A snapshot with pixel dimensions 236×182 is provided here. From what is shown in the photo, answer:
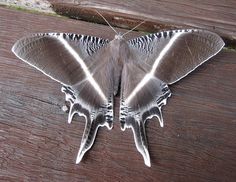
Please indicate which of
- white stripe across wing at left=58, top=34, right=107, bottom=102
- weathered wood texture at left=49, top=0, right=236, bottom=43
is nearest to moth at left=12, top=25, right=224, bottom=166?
white stripe across wing at left=58, top=34, right=107, bottom=102

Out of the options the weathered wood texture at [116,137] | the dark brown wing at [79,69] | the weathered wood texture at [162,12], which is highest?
the weathered wood texture at [162,12]

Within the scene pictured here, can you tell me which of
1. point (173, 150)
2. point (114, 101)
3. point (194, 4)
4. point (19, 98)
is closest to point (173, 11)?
point (194, 4)

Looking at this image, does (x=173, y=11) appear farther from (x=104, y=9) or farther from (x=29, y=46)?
(x=29, y=46)

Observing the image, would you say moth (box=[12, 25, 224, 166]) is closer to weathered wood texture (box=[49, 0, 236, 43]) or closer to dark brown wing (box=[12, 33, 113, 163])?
dark brown wing (box=[12, 33, 113, 163])

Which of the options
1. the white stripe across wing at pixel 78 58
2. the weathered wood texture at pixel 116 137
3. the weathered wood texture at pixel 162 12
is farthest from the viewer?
the weathered wood texture at pixel 162 12

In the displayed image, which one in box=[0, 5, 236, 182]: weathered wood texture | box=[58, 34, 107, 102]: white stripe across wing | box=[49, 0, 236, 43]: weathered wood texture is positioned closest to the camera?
box=[0, 5, 236, 182]: weathered wood texture

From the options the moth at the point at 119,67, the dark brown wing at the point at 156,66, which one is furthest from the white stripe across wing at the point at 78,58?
the dark brown wing at the point at 156,66

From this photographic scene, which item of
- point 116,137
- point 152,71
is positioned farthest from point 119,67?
point 116,137

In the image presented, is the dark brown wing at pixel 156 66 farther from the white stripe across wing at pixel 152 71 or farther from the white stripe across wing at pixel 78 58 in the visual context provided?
the white stripe across wing at pixel 78 58
